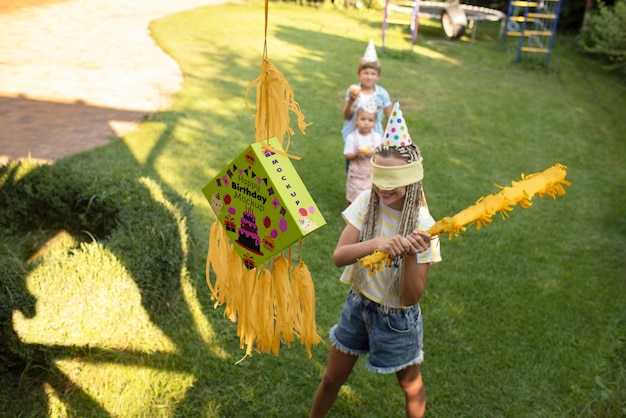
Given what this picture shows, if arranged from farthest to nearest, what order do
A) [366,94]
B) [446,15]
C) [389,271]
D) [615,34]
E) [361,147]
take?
1. [446,15]
2. [615,34]
3. [366,94]
4. [361,147]
5. [389,271]

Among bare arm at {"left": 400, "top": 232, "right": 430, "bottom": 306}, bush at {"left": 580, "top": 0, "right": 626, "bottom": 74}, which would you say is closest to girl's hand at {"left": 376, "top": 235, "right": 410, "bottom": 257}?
bare arm at {"left": 400, "top": 232, "right": 430, "bottom": 306}

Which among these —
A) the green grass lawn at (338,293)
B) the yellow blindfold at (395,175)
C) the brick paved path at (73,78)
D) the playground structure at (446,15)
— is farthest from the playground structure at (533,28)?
the yellow blindfold at (395,175)

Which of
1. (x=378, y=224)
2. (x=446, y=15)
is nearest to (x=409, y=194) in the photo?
(x=378, y=224)

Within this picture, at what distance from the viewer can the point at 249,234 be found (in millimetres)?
1972

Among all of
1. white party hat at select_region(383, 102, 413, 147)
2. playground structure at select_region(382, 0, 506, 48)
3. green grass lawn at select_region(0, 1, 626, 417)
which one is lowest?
green grass lawn at select_region(0, 1, 626, 417)

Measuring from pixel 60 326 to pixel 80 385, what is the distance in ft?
1.06

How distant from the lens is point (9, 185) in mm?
4070

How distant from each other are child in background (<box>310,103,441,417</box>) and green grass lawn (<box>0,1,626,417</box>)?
0.68 metres

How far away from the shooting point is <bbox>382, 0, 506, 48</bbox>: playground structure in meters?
11.2

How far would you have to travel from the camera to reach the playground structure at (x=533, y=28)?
1108 cm

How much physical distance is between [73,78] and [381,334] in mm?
7260

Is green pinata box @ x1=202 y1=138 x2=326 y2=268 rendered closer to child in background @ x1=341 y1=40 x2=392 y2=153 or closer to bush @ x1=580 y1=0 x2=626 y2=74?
child in background @ x1=341 y1=40 x2=392 y2=153

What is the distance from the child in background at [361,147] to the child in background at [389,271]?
2.08 meters

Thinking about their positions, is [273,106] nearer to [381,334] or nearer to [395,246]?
[395,246]
